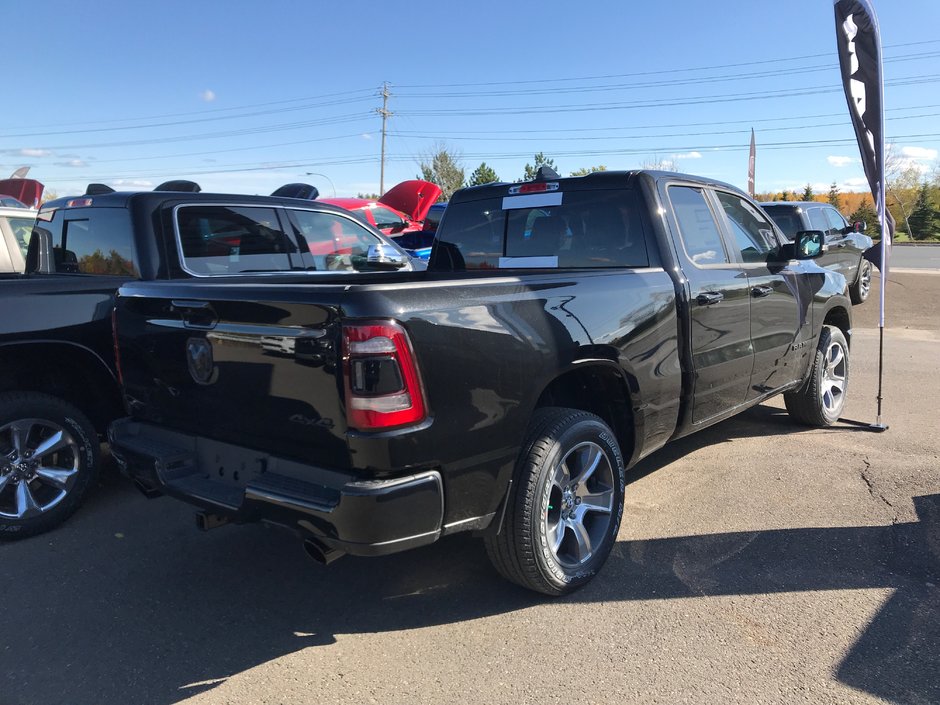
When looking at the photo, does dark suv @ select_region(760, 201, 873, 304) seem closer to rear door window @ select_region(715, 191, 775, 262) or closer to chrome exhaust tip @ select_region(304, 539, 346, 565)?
rear door window @ select_region(715, 191, 775, 262)

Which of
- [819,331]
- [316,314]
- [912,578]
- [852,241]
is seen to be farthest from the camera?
[852,241]

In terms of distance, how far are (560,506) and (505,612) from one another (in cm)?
52

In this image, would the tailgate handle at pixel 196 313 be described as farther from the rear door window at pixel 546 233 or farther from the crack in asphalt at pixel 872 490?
the crack in asphalt at pixel 872 490

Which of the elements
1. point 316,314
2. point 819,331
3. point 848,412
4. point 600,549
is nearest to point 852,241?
point 848,412

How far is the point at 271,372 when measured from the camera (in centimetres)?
257

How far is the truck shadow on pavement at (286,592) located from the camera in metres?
2.69

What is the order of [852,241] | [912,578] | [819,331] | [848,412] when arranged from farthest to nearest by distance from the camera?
1. [852,241]
2. [848,412]
3. [819,331]
4. [912,578]

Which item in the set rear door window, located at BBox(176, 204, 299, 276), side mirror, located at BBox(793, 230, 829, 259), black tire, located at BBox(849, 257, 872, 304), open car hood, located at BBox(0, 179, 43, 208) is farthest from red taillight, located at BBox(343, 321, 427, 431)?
open car hood, located at BBox(0, 179, 43, 208)

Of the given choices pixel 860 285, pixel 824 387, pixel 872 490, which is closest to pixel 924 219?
pixel 860 285

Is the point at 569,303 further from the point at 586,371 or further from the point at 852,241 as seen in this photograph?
the point at 852,241

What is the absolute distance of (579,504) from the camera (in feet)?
10.6

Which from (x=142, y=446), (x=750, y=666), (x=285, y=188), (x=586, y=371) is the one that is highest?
(x=285, y=188)

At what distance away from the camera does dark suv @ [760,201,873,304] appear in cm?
1084

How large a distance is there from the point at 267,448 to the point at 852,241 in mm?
12353
